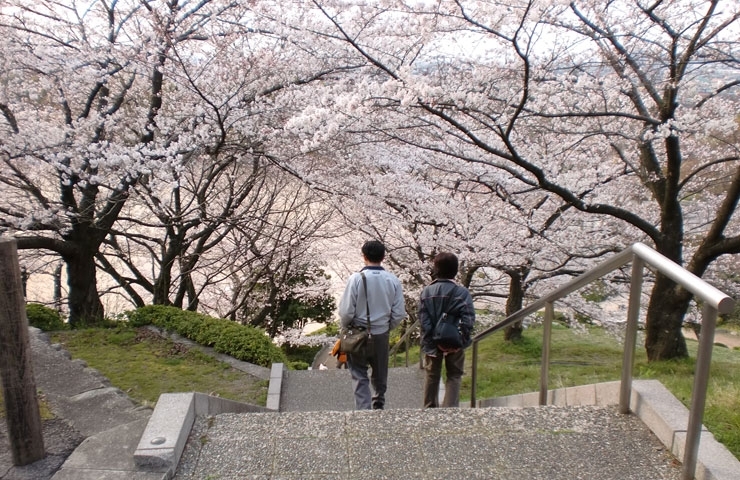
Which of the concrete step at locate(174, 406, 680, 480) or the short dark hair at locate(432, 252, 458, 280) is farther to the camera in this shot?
the short dark hair at locate(432, 252, 458, 280)

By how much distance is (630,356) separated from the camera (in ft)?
9.80

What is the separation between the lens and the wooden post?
8.10 feet

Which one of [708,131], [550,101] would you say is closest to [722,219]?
[708,131]

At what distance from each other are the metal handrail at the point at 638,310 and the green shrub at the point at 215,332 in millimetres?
3954

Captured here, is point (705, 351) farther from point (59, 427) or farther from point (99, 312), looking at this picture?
point (99, 312)

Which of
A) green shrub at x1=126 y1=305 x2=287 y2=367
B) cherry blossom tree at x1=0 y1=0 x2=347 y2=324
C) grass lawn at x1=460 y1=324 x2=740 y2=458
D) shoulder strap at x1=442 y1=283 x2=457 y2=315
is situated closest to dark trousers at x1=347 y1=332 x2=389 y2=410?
shoulder strap at x1=442 y1=283 x2=457 y2=315

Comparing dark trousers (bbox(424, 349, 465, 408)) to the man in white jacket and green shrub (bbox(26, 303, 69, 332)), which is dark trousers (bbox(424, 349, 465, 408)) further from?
green shrub (bbox(26, 303, 69, 332))

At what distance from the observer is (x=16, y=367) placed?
255cm

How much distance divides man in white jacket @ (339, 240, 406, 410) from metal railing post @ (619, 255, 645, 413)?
64.3 inches

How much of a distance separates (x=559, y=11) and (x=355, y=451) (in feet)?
16.0

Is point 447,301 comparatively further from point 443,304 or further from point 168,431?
point 168,431

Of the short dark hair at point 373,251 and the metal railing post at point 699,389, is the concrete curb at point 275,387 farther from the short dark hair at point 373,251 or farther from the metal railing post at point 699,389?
the metal railing post at point 699,389

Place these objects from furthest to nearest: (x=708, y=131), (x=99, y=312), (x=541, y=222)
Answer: (x=541, y=222), (x=99, y=312), (x=708, y=131)

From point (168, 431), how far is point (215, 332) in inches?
167
